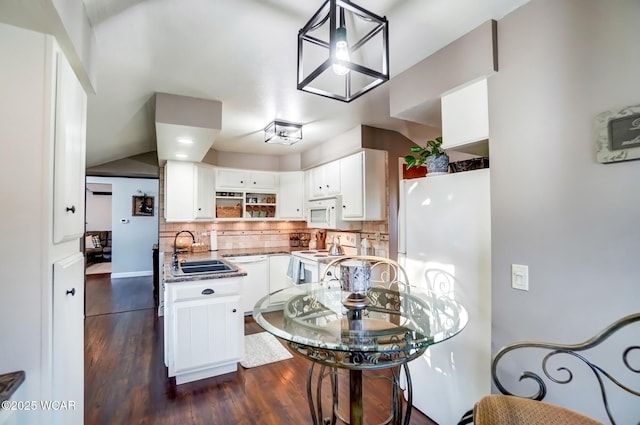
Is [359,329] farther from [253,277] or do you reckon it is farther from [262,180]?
[262,180]

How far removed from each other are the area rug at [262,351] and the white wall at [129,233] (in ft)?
16.5

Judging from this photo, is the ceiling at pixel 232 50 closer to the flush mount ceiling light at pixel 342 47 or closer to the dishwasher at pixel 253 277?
the flush mount ceiling light at pixel 342 47

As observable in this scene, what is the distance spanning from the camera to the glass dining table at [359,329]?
1243mm

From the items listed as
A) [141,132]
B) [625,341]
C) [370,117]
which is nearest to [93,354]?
[141,132]

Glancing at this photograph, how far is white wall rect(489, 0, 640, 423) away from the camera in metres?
1.21

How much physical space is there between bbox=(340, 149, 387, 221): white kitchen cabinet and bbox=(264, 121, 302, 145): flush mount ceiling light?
79cm

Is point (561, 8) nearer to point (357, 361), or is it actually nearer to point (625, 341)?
point (625, 341)

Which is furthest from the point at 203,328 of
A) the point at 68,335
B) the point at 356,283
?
the point at 356,283

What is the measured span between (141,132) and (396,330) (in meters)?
3.69

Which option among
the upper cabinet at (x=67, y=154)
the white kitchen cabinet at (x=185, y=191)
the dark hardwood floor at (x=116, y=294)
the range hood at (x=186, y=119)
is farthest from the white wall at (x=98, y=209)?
the upper cabinet at (x=67, y=154)

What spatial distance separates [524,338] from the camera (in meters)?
1.51

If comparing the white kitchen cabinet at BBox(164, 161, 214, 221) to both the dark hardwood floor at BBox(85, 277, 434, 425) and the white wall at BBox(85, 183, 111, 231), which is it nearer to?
the dark hardwood floor at BBox(85, 277, 434, 425)

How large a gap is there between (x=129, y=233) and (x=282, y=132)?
5.94 meters

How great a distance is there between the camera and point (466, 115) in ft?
5.97
